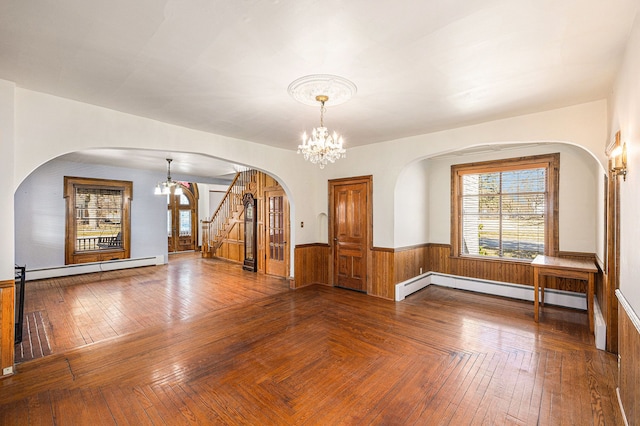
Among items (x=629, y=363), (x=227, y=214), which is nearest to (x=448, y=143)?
(x=629, y=363)

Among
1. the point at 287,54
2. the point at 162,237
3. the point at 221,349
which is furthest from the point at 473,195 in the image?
the point at 162,237

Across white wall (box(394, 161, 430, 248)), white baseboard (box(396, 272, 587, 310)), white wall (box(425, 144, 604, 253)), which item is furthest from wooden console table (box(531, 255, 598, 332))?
white wall (box(394, 161, 430, 248))

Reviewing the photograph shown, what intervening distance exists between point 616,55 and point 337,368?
3777mm

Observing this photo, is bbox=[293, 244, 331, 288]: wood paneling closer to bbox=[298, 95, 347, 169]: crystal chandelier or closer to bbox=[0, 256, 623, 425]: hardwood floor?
bbox=[0, 256, 623, 425]: hardwood floor

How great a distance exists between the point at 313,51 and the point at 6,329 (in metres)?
3.90

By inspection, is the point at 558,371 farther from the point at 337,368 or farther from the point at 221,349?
the point at 221,349

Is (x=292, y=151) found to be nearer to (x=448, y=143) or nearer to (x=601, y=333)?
(x=448, y=143)

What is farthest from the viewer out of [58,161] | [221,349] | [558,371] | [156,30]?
[58,161]

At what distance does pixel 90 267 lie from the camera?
7.44 metres

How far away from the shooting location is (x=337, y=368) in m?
2.93

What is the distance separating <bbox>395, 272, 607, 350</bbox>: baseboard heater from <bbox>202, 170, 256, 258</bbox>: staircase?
15.9 ft

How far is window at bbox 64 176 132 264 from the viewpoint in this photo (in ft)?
23.6

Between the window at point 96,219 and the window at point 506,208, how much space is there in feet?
28.2

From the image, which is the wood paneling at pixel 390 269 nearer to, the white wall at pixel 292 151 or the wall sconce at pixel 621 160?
the white wall at pixel 292 151
